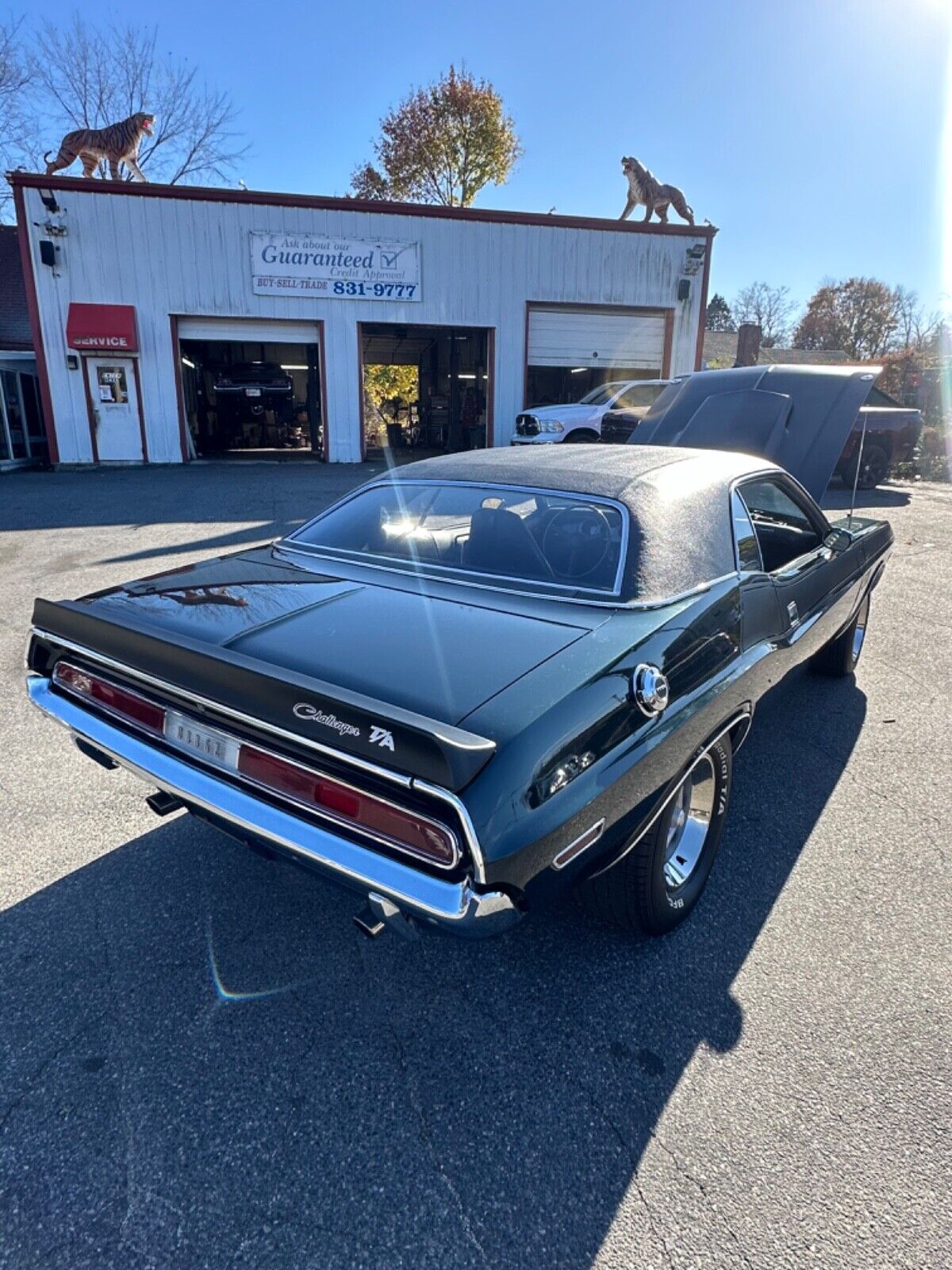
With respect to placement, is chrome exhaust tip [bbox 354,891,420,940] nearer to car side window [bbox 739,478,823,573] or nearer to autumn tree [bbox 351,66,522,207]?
car side window [bbox 739,478,823,573]

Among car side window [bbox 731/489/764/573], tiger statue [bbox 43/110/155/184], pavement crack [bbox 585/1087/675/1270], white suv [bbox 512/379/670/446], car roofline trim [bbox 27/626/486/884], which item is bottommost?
pavement crack [bbox 585/1087/675/1270]

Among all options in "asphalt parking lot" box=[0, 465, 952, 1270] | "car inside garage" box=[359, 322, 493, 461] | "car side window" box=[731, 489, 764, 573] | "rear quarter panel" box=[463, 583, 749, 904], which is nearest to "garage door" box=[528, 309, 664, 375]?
"car inside garage" box=[359, 322, 493, 461]

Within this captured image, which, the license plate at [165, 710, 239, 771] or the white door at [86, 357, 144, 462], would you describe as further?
the white door at [86, 357, 144, 462]

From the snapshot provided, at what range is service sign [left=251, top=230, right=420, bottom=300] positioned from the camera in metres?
15.5

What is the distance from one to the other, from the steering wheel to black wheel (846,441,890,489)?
471 inches

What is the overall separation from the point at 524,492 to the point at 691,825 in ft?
4.58

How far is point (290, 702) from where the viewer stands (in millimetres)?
1839

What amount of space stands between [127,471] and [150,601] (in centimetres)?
1413

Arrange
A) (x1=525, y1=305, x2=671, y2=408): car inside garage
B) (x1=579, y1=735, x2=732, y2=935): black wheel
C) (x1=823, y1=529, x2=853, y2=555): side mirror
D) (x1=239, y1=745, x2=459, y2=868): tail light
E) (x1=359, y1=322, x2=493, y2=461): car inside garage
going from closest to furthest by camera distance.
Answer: (x1=239, y1=745, x2=459, y2=868): tail light
(x1=579, y1=735, x2=732, y2=935): black wheel
(x1=823, y1=529, x2=853, y2=555): side mirror
(x1=525, y1=305, x2=671, y2=408): car inside garage
(x1=359, y1=322, x2=493, y2=461): car inside garage

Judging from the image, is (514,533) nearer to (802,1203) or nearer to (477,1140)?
(477,1140)

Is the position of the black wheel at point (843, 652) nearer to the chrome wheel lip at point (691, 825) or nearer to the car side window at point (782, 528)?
the car side window at point (782, 528)

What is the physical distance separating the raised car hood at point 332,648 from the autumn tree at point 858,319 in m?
→ 58.1

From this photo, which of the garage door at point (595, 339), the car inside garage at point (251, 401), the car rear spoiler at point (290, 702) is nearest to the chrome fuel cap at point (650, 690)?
the car rear spoiler at point (290, 702)

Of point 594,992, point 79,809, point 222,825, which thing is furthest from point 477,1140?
point 79,809
